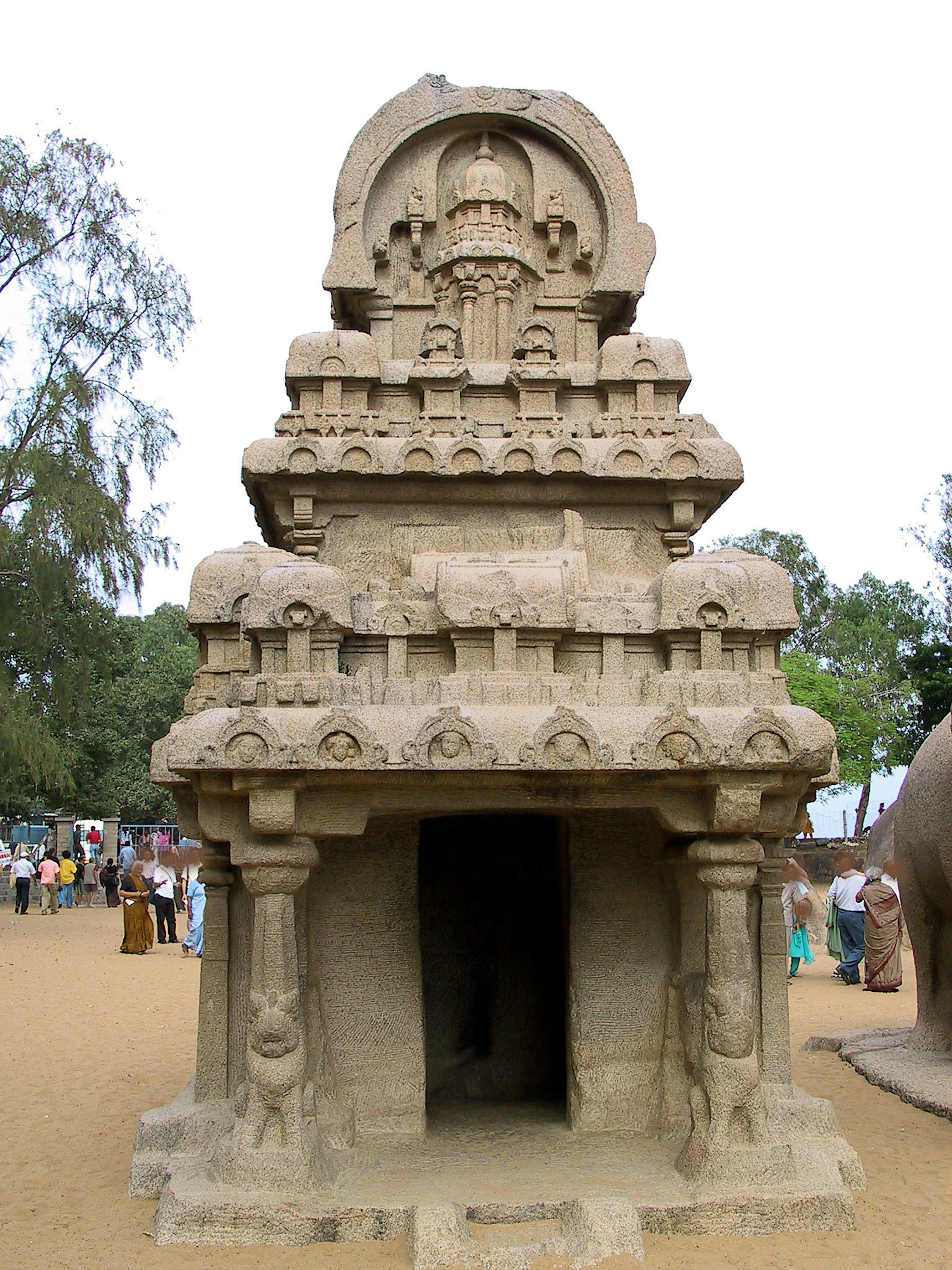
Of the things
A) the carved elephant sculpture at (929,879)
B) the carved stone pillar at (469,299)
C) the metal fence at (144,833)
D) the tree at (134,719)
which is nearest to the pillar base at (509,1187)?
the carved elephant sculpture at (929,879)

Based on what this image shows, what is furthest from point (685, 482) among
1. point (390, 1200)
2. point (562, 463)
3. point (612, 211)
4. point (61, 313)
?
point (61, 313)

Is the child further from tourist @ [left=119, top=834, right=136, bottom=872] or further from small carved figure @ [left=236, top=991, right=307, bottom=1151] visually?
tourist @ [left=119, top=834, right=136, bottom=872]

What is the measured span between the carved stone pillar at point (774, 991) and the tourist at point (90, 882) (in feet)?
83.2

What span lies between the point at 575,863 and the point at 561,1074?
7.59ft

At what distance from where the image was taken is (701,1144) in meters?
6.22

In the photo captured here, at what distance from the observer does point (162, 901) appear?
69.6ft

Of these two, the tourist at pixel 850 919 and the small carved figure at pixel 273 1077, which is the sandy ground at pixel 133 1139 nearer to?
the tourist at pixel 850 919

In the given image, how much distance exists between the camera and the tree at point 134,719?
119 feet

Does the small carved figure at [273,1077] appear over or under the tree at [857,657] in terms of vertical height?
under

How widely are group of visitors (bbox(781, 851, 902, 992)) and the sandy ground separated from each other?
0.33 m

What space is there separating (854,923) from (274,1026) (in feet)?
38.6

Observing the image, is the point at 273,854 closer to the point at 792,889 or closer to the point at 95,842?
the point at 792,889

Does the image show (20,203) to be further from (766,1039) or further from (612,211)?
(766,1039)

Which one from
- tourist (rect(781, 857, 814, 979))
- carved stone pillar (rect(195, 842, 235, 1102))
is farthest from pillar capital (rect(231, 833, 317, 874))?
tourist (rect(781, 857, 814, 979))
